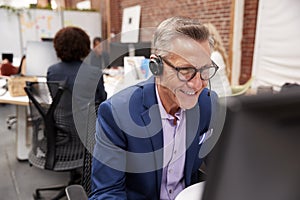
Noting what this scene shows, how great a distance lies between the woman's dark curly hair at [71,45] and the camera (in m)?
2.31

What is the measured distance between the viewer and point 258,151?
0.31 metres

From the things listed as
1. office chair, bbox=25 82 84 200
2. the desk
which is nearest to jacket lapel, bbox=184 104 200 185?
office chair, bbox=25 82 84 200

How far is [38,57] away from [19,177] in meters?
1.29

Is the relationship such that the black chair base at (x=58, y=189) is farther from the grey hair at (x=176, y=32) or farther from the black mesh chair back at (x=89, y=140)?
the grey hair at (x=176, y=32)

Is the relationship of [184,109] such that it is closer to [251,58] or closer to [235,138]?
[235,138]

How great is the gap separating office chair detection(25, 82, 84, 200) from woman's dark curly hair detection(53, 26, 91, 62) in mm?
404

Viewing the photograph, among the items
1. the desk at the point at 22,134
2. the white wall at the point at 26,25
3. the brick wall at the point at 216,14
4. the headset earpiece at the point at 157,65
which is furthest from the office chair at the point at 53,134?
the white wall at the point at 26,25

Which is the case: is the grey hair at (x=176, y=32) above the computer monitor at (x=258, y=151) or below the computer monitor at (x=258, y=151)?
above

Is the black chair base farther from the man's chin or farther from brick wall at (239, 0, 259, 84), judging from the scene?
brick wall at (239, 0, 259, 84)

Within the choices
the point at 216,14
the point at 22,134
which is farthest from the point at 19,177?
the point at 216,14

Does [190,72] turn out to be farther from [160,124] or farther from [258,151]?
[258,151]

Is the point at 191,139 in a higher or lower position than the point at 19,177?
higher

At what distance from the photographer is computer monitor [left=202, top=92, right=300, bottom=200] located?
294 millimetres

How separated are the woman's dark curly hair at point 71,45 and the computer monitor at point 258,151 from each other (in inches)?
84.8
